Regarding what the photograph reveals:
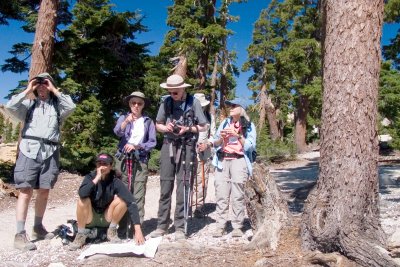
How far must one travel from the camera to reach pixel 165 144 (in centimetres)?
539

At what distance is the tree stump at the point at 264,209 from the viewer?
181 inches

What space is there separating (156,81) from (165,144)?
1103cm

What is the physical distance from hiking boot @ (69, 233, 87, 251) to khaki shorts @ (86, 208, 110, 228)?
0.59 ft

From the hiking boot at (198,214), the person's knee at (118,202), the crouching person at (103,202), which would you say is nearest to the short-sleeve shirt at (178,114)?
the crouching person at (103,202)

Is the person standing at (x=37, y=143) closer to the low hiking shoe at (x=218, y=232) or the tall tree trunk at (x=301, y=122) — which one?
the low hiking shoe at (x=218, y=232)

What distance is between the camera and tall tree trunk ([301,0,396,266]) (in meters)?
4.07

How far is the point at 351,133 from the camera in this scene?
4078mm

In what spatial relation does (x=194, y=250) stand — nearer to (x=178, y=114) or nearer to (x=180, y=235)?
(x=180, y=235)

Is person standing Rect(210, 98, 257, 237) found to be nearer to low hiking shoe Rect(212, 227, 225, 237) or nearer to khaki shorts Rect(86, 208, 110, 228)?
low hiking shoe Rect(212, 227, 225, 237)

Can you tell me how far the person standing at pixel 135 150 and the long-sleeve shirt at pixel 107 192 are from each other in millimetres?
265

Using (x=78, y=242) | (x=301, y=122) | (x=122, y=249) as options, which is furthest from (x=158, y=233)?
(x=301, y=122)

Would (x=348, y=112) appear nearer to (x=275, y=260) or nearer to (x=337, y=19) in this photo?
(x=337, y=19)

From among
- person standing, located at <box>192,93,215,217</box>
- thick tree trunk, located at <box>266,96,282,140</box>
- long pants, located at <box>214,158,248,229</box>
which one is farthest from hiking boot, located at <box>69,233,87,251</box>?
thick tree trunk, located at <box>266,96,282,140</box>

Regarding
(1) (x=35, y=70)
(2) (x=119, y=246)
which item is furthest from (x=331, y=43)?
(1) (x=35, y=70)
